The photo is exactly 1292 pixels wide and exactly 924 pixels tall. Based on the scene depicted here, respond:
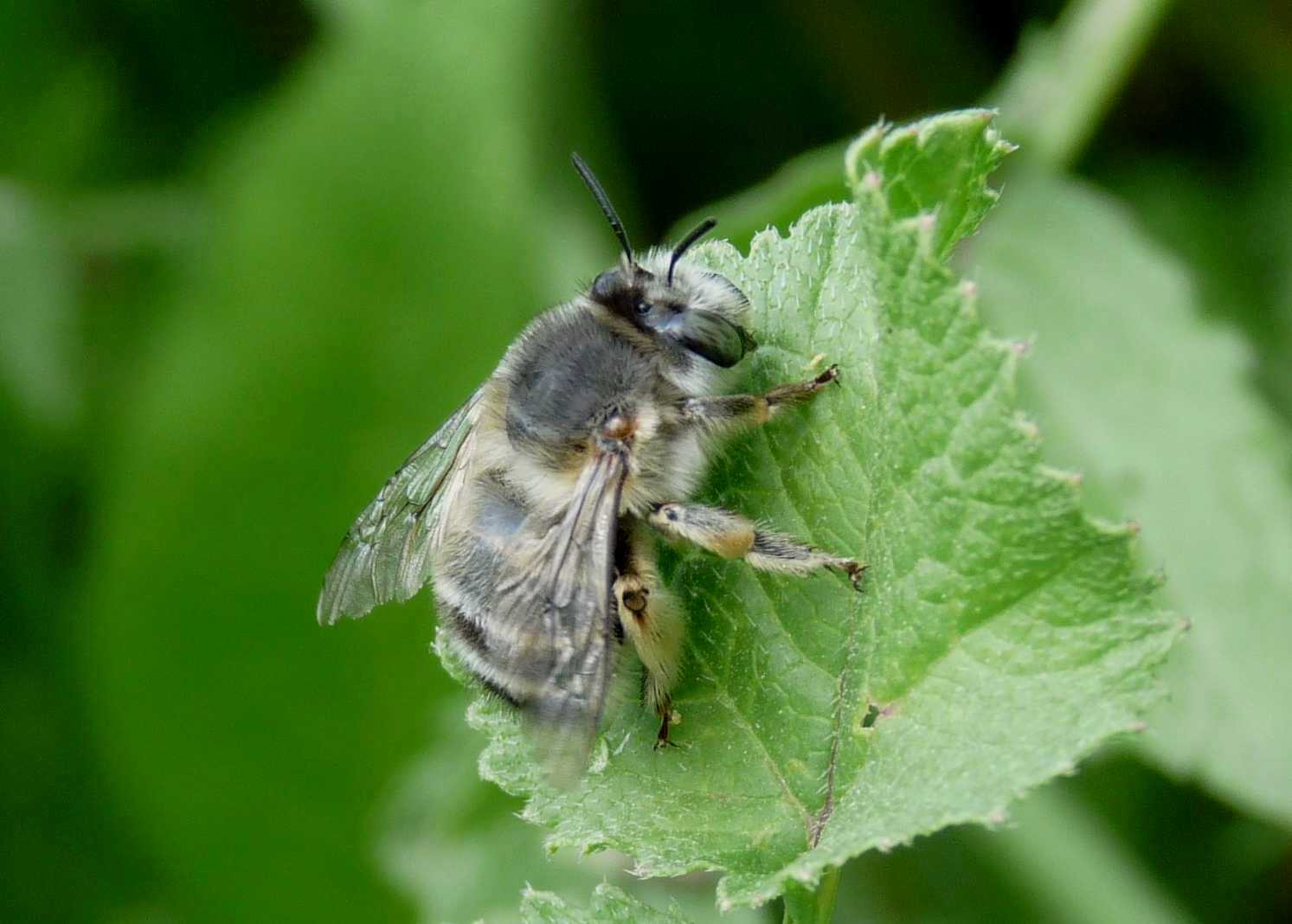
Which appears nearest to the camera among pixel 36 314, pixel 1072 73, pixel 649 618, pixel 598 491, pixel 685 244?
pixel 649 618

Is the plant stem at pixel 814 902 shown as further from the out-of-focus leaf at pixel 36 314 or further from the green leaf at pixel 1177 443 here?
the out-of-focus leaf at pixel 36 314

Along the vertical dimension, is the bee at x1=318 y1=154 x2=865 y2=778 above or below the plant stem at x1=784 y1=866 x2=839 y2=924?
above

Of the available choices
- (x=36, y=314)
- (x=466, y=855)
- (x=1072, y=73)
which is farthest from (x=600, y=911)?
(x=36, y=314)

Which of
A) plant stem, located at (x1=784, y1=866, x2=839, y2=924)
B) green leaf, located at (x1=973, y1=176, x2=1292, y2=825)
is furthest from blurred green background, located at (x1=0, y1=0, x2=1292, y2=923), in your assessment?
plant stem, located at (x1=784, y1=866, x2=839, y2=924)

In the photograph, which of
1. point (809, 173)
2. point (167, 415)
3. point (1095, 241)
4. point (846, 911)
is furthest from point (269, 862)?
point (1095, 241)

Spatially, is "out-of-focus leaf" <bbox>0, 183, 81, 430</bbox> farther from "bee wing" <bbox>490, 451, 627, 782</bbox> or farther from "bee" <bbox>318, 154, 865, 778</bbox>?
"bee wing" <bbox>490, 451, 627, 782</bbox>

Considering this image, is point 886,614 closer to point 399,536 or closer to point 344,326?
point 399,536

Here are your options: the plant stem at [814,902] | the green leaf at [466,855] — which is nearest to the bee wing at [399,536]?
the green leaf at [466,855]
